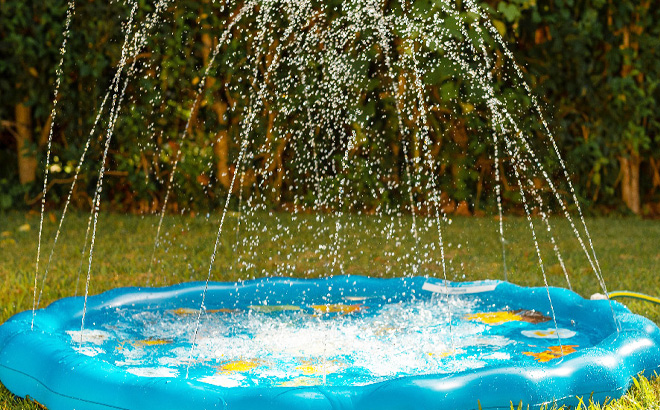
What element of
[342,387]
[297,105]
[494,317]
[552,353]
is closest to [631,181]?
[297,105]

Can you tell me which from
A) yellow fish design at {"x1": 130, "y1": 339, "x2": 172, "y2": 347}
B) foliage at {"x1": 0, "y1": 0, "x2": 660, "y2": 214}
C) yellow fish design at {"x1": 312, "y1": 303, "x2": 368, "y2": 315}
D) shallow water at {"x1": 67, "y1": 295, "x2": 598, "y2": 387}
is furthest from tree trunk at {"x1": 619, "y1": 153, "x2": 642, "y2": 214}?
yellow fish design at {"x1": 130, "y1": 339, "x2": 172, "y2": 347}

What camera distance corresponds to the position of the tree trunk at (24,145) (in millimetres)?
6020

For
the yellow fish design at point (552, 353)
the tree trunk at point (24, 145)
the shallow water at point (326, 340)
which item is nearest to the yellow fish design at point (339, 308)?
the shallow water at point (326, 340)

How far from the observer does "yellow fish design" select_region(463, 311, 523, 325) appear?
3.06 meters

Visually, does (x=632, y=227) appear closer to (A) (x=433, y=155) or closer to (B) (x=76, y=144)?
(A) (x=433, y=155)

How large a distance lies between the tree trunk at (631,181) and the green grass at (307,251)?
0.39 meters

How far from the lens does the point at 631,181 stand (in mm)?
6324

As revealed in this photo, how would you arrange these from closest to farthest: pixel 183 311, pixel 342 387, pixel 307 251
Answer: pixel 342 387
pixel 183 311
pixel 307 251

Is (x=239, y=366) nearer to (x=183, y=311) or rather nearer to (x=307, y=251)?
(x=183, y=311)

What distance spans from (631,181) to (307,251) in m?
2.95

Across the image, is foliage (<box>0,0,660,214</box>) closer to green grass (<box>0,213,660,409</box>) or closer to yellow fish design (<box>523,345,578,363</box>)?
green grass (<box>0,213,660,409</box>)

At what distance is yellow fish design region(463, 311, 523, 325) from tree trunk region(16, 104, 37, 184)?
13.3 ft

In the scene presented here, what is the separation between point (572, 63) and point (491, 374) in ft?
14.4

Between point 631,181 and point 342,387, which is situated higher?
point 631,181
